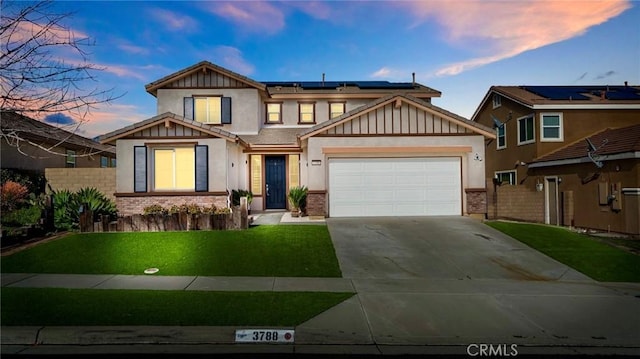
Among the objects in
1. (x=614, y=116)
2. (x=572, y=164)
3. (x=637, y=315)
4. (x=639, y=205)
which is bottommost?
(x=637, y=315)

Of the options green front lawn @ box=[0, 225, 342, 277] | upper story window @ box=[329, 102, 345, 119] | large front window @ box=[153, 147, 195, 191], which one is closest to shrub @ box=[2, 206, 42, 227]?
green front lawn @ box=[0, 225, 342, 277]

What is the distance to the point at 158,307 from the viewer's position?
6.32m

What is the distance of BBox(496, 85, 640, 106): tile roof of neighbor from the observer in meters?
19.9

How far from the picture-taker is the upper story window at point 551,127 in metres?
20.0

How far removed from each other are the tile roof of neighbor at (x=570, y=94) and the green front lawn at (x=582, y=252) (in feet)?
30.1

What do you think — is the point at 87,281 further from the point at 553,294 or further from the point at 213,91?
the point at 213,91

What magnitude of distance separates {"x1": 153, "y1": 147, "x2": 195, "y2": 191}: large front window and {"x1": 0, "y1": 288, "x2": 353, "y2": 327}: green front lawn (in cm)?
828

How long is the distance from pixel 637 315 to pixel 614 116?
17.6 m

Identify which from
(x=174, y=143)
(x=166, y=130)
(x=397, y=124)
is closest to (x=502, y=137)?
(x=397, y=124)

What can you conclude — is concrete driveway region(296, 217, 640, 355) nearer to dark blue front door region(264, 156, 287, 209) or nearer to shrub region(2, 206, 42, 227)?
dark blue front door region(264, 156, 287, 209)

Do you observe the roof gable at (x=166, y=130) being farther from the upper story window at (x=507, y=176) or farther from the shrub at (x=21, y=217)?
the upper story window at (x=507, y=176)

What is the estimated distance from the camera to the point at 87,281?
7961mm

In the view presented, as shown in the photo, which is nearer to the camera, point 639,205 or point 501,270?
point 501,270
